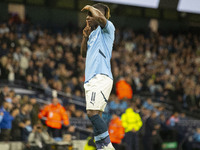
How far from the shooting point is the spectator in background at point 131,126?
40.3ft

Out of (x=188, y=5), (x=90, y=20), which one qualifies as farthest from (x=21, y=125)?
(x=188, y=5)

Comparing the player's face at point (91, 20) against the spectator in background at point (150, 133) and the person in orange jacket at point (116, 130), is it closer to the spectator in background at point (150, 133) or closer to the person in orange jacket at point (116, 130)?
the person in orange jacket at point (116, 130)

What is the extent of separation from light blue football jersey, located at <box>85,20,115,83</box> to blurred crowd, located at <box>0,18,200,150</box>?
627 centimetres

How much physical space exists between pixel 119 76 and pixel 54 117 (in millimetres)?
5185

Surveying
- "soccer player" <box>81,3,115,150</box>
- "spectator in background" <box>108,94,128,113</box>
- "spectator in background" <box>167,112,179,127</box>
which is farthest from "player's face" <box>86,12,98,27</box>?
"spectator in background" <box>167,112,179,127</box>

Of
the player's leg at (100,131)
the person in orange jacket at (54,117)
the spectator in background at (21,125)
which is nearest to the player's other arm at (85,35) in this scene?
the player's leg at (100,131)

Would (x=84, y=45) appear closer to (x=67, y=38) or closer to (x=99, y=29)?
(x=99, y=29)

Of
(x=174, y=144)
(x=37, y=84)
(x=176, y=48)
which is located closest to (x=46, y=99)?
(x=37, y=84)

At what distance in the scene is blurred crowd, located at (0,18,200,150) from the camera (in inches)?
467

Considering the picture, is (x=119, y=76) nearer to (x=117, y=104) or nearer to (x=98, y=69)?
(x=117, y=104)

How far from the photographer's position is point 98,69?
4523mm

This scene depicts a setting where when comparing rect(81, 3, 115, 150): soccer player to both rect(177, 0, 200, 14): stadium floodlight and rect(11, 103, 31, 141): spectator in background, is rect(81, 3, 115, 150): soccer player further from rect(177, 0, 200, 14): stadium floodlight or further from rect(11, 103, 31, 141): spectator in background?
rect(177, 0, 200, 14): stadium floodlight

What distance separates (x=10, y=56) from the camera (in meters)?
14.0

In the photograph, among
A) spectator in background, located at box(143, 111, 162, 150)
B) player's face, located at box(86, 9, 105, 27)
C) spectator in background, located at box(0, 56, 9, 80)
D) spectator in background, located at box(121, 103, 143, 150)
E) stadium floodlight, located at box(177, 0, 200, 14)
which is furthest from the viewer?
stadium floodlight, located at box(177, 0, 200, 14)
